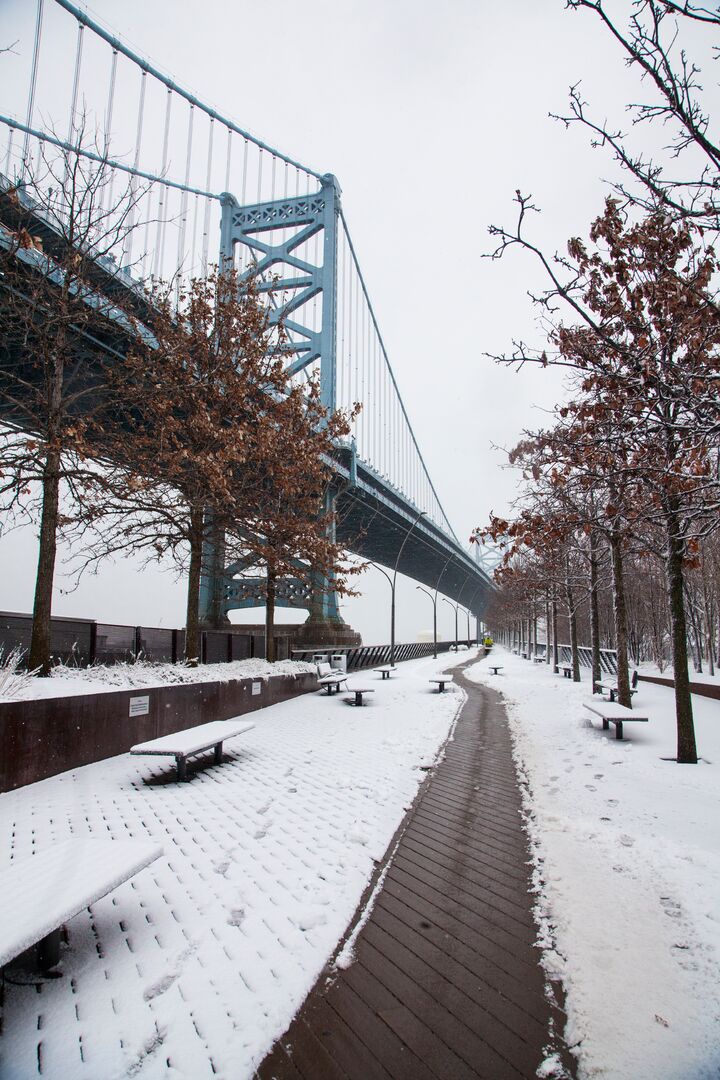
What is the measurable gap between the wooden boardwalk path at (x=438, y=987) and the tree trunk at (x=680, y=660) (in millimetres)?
3325

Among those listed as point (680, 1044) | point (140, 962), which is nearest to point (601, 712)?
point (680, 1044)

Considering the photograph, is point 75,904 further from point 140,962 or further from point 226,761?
point 226,761

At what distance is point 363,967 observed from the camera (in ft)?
8.50

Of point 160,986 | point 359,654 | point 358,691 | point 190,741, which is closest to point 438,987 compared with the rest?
point 160,986

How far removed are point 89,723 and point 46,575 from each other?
2125 millimetres

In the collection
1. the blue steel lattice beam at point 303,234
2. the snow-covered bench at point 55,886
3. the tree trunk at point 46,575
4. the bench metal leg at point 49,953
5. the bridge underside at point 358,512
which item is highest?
the blue steel lattice beam at point 303,234

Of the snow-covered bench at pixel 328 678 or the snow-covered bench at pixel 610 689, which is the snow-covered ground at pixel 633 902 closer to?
the snow-covered bench at pixel 610 689

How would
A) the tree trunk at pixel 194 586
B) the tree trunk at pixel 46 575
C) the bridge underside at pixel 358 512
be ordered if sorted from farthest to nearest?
the tree trunk at pixel 194 586 → the bridge underside at pixel 358 512 → the tree trunk at pixel 46 575

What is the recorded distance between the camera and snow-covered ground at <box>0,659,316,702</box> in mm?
5785

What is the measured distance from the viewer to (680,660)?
6.60 m

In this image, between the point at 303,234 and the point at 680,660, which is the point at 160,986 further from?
the point at 303,234

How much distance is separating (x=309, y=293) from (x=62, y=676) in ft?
83.5

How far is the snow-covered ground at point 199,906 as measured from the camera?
2.12 m

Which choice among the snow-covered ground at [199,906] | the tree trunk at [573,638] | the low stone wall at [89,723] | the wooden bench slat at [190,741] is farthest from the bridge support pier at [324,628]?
the snow-covered ground at [199,906]
